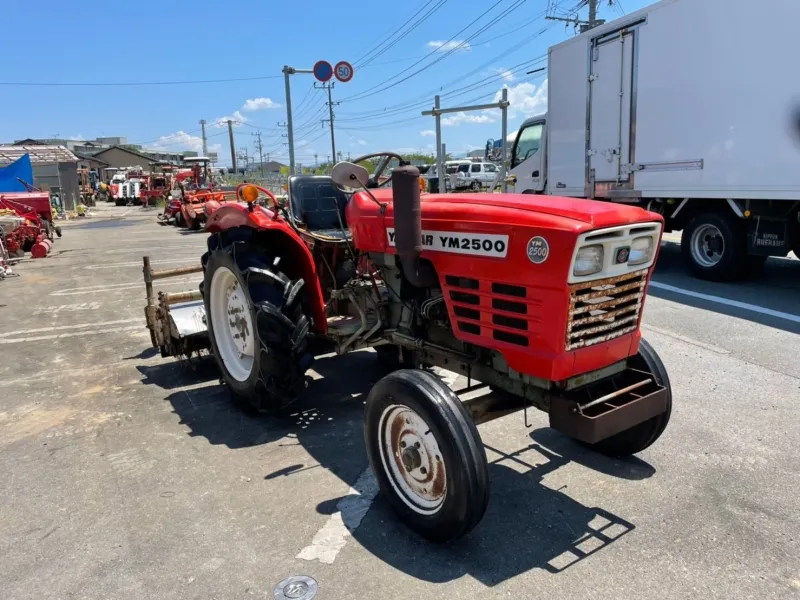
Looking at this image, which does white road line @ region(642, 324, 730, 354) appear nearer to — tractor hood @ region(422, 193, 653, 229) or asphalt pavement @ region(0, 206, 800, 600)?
asphalt pavement @ region(0, 206, 800, 600)

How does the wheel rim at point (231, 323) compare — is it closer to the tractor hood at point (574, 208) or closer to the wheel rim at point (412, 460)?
the wheel rim at point (412, 460)

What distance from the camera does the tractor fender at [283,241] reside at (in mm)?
→ 3764

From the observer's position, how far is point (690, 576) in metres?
2.29

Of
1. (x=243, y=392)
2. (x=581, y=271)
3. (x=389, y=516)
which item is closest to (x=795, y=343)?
(x=581, y=271)

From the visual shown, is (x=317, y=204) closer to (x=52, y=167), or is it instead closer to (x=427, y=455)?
(x=427, y=455)

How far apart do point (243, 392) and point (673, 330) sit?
3.96 meters

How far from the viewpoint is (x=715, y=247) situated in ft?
25.7

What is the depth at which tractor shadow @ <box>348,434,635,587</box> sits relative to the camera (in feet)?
7.87

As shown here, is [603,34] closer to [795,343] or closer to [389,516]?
[795,343]

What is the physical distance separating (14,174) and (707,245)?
19.1 meters

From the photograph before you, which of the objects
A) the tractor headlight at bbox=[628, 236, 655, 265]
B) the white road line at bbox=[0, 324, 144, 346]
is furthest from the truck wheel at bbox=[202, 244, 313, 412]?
the white road line at bbox=[0, 324, 144, 346]

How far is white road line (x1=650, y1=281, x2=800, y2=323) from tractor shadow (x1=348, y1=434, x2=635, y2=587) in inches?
166

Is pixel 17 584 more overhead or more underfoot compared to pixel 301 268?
more underfoot

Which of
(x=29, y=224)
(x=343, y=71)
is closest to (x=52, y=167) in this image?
(x=29, y=224)
